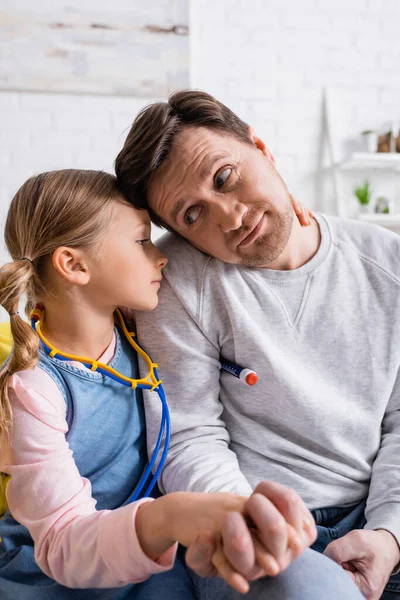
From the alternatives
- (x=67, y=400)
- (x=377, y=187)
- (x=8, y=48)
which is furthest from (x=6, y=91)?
(x=67, y=400)

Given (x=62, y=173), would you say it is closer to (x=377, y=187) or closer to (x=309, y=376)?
(x=309, y=376)

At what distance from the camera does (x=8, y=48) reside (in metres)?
3.04

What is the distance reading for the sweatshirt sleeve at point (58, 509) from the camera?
83 cm

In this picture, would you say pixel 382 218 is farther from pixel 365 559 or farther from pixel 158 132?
pixel 365 559

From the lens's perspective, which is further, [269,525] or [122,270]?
A: [122,270]

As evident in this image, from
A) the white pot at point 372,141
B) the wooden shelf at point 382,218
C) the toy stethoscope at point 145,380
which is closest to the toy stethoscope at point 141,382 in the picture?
the toy stethoscope at point 145,380

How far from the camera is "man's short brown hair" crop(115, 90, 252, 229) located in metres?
1.21

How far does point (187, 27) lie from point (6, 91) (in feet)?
3.14

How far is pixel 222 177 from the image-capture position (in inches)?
47.4

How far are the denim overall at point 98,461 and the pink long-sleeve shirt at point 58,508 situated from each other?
0.04 m

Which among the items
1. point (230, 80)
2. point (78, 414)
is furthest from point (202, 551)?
point (230, 80)

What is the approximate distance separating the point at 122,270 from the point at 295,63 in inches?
104

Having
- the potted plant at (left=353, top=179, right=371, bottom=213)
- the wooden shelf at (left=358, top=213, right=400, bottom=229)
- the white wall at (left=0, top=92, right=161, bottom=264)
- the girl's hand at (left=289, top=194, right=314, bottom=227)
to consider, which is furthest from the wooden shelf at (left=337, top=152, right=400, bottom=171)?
the girl's hand at (left=289, top=194, right=314, bottom=227)

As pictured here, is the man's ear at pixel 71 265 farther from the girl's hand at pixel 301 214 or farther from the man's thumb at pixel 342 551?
the man's thumb at pixel 342 551
